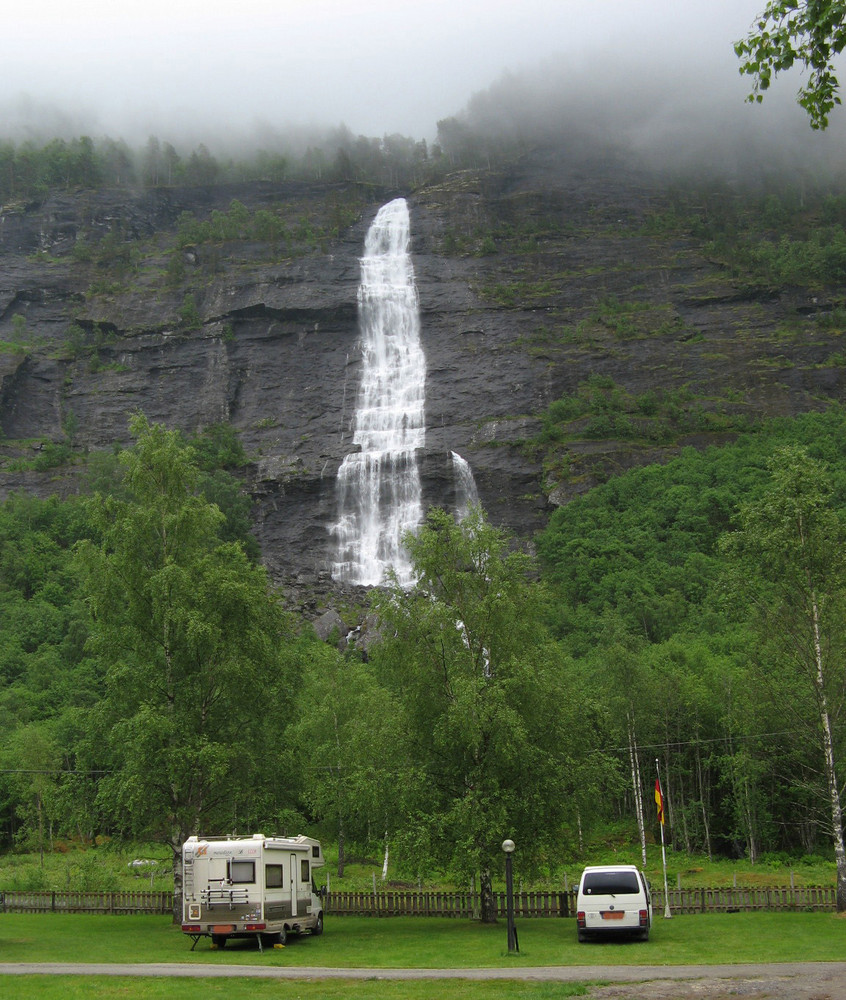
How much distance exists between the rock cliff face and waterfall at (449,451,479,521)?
971mm

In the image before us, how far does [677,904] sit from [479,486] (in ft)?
214

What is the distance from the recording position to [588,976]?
1708 cm

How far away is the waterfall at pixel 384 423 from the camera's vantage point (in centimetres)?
9056

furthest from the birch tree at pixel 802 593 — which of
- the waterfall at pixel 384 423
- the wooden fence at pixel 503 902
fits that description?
the waterfall at pixel 384 423

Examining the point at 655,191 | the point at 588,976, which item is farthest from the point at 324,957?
the point at 655,191

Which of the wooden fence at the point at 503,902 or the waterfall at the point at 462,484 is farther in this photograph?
the waterfall at the point at 462,484

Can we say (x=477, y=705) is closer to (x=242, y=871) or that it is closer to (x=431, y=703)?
(x=431, y=703)

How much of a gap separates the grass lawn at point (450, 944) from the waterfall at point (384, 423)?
5036 cm

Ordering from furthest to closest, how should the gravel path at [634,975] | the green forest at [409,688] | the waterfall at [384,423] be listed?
the waterfall at [384,423]
the green forest at [409,688]
the gravel path at [634,975]

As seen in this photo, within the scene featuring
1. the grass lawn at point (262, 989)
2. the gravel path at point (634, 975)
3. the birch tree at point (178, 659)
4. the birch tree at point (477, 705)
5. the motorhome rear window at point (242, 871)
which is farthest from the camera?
the birch tree at point (178, 659)

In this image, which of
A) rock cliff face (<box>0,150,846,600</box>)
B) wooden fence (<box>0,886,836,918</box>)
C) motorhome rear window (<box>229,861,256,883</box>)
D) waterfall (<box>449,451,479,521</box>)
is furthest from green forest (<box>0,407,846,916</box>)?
rock cliff face (<box>0,150,846,600</box>)

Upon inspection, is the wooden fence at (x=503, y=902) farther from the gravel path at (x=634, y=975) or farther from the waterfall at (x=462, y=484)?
the waterfall at (x=462, y=484)

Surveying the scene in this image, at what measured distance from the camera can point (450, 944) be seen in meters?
23.4

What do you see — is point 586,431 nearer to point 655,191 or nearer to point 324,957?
point 655,191
